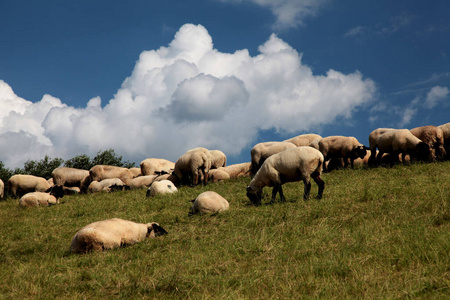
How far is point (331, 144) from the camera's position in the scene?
802 inches

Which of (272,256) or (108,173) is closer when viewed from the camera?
(272,256)

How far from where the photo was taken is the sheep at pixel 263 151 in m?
20.2

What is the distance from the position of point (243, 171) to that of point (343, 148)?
20.8 feet

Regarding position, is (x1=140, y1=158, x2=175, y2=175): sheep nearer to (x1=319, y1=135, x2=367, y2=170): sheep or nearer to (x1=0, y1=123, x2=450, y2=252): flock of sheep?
(x1=0, y1=123, x2=450, y2=252): flock of sheep

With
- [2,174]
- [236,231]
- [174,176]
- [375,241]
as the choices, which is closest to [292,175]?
[236,231]

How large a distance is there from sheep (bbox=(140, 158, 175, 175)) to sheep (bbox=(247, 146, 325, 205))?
15.6 metres

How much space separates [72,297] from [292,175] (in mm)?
7649

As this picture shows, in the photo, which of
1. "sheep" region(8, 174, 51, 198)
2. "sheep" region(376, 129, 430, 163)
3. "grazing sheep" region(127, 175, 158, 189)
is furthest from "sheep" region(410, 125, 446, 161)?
"sheep" region(8, 174, 51, 198)

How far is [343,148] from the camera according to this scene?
19.8 meters

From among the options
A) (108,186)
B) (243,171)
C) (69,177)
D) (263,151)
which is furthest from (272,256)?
(69,177)

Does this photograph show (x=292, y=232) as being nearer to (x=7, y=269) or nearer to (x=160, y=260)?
(x=160, y=260)

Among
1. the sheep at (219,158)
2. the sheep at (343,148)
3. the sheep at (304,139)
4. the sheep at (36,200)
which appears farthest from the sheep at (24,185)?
the sheep at (343,148)

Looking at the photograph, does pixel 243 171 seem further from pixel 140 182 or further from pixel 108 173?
pixel 108 173

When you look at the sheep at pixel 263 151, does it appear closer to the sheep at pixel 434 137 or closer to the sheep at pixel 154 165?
the sheep at pixel 434 137
